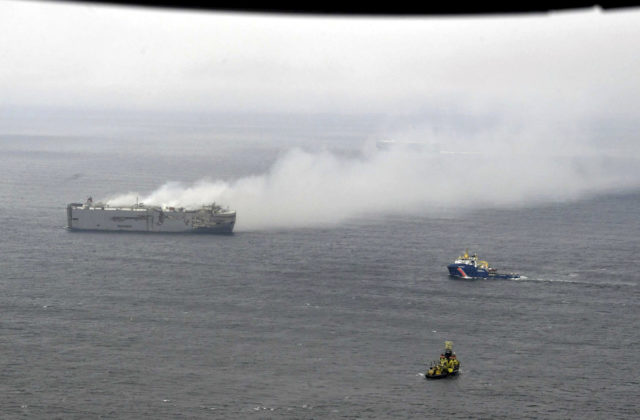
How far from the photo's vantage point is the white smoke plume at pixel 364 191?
13650 centimetres

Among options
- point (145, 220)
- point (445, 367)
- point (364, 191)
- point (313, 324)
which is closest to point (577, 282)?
point (445, 367)

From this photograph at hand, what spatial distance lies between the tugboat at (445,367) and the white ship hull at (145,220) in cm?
6137

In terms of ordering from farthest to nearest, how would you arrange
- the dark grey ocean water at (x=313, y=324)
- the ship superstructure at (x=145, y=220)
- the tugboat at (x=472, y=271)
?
the ship superstructure at (x=145, y=220) → the tugboat at (x=472, y=271) → the dark grey ocean water at (x=313, y=324)

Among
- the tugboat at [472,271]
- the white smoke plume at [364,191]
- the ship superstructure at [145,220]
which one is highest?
the white smoke plume at [364,191]

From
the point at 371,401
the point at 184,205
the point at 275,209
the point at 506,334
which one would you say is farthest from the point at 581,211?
the point at 371,401

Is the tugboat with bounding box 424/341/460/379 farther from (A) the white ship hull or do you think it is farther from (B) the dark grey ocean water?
(A) the white ship hull

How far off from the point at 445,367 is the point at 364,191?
102471 millimetres

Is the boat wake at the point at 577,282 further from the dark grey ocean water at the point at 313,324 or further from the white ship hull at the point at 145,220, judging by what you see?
the white ship hull at the point at 145,220

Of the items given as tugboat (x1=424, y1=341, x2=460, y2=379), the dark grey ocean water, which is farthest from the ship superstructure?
tugboat (x1=424, y1=341, x2=460, y2=379)

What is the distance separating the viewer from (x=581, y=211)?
455ft

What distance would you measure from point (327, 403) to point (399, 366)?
940 centimetres

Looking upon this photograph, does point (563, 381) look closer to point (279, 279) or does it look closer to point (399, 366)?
point (399, 366)

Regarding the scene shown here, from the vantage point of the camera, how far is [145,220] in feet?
391

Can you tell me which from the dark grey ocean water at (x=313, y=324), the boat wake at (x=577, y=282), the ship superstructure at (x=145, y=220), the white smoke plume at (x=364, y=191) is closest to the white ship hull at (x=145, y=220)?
the ship superstructure at (x=145, y=220)
